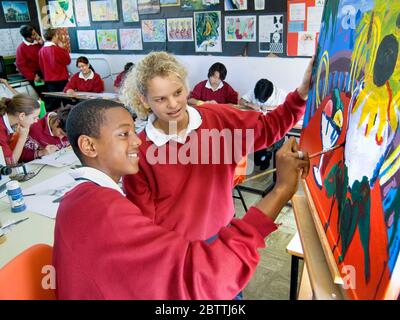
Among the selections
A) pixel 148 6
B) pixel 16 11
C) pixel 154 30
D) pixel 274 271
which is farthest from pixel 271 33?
pixel 16 11

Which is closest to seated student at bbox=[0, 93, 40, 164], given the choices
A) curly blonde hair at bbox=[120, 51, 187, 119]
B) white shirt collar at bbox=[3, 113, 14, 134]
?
white shirt collar at bbox=[3, 113, 14, 134]

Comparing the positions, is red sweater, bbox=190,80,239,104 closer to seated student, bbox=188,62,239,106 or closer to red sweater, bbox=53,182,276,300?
seated student, bbox=188,62,239,106

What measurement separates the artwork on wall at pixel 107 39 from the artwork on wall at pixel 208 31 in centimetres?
159

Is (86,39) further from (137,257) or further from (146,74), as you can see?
(137,257)

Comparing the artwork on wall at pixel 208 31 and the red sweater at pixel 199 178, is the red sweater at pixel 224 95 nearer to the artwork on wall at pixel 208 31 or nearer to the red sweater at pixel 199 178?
the artwork on wall at pixel 208 31

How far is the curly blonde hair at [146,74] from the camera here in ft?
4.08

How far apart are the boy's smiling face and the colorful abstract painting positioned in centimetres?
59

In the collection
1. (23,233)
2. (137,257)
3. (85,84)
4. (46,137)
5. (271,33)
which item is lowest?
(23,233)

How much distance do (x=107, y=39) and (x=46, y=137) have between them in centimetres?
344

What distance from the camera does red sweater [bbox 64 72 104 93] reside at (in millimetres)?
5570

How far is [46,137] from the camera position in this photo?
9.38 feet

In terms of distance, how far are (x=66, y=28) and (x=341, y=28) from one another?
20.7 feet

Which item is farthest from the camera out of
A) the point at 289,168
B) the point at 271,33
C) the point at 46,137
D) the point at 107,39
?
the point at 107,39
